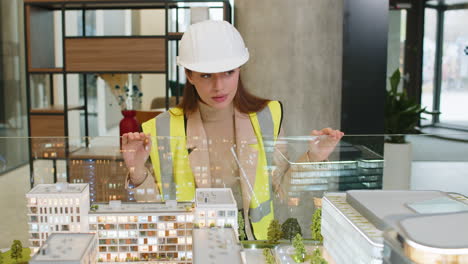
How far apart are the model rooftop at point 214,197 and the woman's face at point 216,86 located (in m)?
0.58

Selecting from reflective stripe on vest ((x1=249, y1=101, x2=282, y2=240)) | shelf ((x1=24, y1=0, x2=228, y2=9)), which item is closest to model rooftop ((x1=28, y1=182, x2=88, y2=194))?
reflective stripe on vest ((x1=249, y1=101, x2=282, y2=240))

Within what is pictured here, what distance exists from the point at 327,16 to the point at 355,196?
2.76m

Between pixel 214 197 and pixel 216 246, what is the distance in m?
0.29

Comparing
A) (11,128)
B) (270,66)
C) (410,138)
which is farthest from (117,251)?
(11,128)

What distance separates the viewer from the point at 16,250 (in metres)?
1.62

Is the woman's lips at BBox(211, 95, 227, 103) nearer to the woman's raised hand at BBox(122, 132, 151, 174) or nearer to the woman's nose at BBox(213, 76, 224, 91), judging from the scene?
the woman's nose at BBox(213, 76, 224, 91)

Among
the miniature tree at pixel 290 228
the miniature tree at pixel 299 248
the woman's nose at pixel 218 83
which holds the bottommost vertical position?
the miniature tree at pixel 299 248

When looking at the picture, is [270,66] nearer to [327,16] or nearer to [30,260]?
[327,16]

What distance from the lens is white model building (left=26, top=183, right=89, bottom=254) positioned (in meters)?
1.60

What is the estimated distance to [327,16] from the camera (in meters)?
3.91

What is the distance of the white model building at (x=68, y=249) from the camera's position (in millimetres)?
1313

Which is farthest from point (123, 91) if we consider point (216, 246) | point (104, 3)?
point (216, 246)

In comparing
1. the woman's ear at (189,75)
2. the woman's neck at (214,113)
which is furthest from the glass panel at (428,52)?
the woman's ear at (189,75)

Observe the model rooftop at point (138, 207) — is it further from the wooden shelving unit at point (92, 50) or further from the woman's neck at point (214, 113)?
the wooden shelving unit at point (92, 50)
